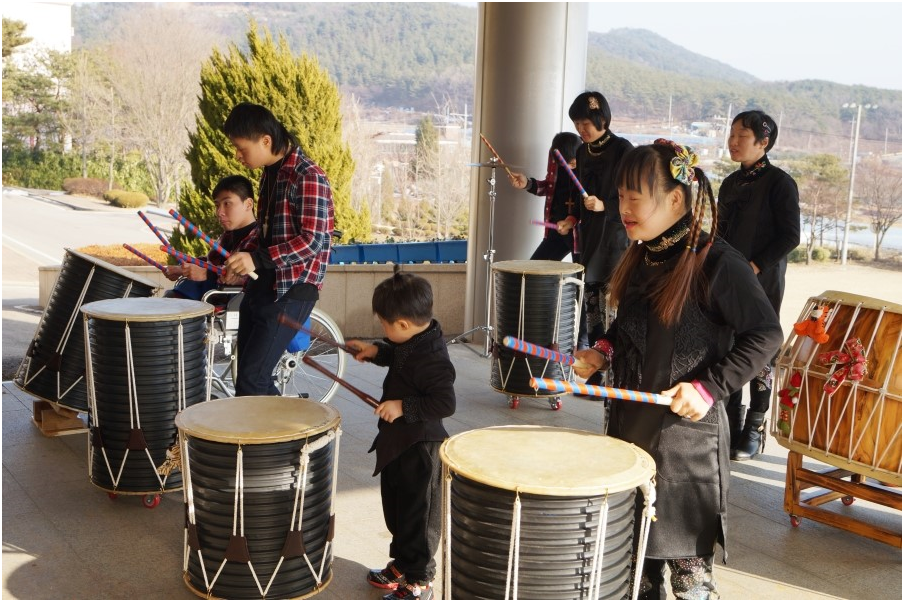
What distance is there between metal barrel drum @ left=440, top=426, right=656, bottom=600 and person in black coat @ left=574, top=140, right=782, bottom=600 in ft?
0.43

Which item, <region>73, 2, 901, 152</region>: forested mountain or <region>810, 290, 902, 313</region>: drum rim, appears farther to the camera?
<region>73, 2, 901, 152</region>: forested mountain

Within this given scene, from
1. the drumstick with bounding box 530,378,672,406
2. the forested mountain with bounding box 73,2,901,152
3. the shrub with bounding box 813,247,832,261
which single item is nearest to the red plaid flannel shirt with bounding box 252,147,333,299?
the drumstick with bounding box 530,378,672,406

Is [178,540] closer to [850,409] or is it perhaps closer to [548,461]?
[548,461]

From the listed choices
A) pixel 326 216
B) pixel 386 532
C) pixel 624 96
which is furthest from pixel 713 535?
pixel 624 96

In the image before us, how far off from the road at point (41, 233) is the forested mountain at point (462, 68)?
407 cm

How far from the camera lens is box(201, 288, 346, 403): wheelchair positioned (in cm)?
448

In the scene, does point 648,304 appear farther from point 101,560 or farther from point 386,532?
point 101,560

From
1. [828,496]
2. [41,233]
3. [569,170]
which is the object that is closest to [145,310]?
[569,170]

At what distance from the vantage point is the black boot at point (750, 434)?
4.48 meters

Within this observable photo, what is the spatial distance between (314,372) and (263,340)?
227cm

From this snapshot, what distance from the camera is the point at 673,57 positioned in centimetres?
1623

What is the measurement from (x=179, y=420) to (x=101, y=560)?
799 millimetres

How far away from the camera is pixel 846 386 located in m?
3.39

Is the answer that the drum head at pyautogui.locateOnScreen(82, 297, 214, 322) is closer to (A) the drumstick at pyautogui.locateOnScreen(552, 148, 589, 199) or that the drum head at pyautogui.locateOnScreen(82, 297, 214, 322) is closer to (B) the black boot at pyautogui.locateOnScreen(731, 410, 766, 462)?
(A) the drumstick at pyautogui.locateOnScreen(552, 148, 589, 199)
